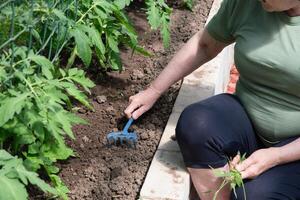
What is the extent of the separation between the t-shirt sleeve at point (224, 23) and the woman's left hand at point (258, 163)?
58 centimetres

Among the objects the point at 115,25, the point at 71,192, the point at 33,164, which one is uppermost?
the point at 115,25

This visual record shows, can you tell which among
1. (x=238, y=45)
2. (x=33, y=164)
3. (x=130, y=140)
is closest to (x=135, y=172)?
(x=130, y=140)

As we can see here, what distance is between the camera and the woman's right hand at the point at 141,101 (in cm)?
317

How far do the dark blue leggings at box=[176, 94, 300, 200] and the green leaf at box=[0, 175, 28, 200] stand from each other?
36.9 inches

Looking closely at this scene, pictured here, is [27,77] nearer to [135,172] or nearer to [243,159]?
[135,172]

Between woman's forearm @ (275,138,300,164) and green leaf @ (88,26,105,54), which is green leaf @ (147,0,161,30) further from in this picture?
woman's forearm @ (275,138,300,164)

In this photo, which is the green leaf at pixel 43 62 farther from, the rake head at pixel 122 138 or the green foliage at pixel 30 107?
the rake head at pixel 122 138

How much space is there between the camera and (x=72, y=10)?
316 cm

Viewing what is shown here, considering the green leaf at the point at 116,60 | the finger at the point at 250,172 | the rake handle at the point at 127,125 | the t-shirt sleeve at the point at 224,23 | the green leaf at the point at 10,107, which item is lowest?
the rake handle at the point at 127,125

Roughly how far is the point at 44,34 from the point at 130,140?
0.66 meters

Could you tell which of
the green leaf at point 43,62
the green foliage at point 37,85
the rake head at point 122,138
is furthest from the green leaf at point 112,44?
the green leaf at point 43,62

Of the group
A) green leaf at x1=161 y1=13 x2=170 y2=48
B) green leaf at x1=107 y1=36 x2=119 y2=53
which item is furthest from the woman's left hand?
green leaf at x1=161 y1=13 x2=170 y2=48

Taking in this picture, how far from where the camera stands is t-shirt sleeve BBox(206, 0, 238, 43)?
290 centimetres

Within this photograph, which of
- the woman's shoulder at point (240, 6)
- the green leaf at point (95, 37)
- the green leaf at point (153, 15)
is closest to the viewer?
the woman's shoulder at point (240, 6)
